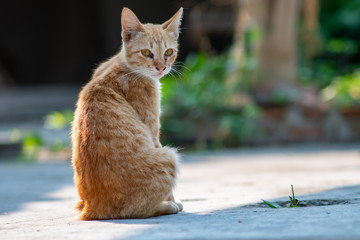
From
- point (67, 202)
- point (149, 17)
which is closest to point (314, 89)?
point (67, 202)

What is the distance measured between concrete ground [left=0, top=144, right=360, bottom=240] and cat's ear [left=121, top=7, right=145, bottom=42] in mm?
1153

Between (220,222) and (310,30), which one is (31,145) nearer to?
(310,30)

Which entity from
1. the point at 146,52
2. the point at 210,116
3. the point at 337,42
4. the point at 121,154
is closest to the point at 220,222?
the point at 121,154

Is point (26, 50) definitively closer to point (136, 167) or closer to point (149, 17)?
point (149, 17)

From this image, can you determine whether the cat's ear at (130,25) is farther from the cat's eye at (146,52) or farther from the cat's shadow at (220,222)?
the cat's shadow at (220,222)

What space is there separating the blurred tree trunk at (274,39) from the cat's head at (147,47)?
3784mm

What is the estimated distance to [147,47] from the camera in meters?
3.24

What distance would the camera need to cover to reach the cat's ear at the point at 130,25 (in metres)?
3.32

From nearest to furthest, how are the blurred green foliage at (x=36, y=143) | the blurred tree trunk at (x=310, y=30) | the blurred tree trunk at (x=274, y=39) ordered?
the blurred green foliage at (x=36, y=143) < the blurred tree trunk at (x=274, y=39) < the blurred tree trunk at (x=310, y=30)

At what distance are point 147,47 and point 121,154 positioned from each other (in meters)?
0.82

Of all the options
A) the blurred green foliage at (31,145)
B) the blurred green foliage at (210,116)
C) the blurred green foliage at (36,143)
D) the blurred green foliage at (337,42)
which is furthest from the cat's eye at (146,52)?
the blurred green foliage at (337,42)

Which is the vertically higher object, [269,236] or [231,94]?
[231,94]

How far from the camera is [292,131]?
6633 mm

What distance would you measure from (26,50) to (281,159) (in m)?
10.5
